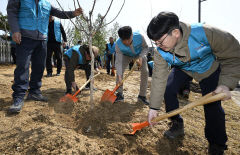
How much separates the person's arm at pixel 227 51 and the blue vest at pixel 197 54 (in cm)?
5

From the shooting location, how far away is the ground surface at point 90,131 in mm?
1532

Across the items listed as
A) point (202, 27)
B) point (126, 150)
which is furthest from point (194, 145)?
point (202, 27)

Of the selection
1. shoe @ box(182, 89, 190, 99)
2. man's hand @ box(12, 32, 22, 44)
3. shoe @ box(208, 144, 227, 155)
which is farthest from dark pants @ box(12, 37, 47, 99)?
shoe @ box(182, 89, 190, 99)

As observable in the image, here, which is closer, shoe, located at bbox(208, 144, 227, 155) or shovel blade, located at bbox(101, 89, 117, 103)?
shoe, located at bbox(208, 144, 227, 155)

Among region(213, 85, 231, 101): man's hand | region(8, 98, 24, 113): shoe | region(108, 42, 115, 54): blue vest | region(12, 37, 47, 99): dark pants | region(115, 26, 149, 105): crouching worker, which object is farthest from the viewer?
region(108, 42, 115, 54): blue vest

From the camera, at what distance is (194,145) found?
1931 mm

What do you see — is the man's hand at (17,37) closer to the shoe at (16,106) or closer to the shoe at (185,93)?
the shoe at (16,106)

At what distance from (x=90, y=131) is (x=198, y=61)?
4.99 feet

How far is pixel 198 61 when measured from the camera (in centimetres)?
162

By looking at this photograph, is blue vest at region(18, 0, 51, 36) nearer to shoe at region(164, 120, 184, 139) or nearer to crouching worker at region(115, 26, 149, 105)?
crouching worker at region(115, 26, 149, 105)

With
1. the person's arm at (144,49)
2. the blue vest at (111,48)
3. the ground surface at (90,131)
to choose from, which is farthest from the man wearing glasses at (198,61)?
the blue vest at (111,48)

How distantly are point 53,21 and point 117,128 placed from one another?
409 centimetres

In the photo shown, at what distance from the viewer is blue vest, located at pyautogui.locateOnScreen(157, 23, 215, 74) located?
146cm

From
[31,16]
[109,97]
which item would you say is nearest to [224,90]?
[109,97]
